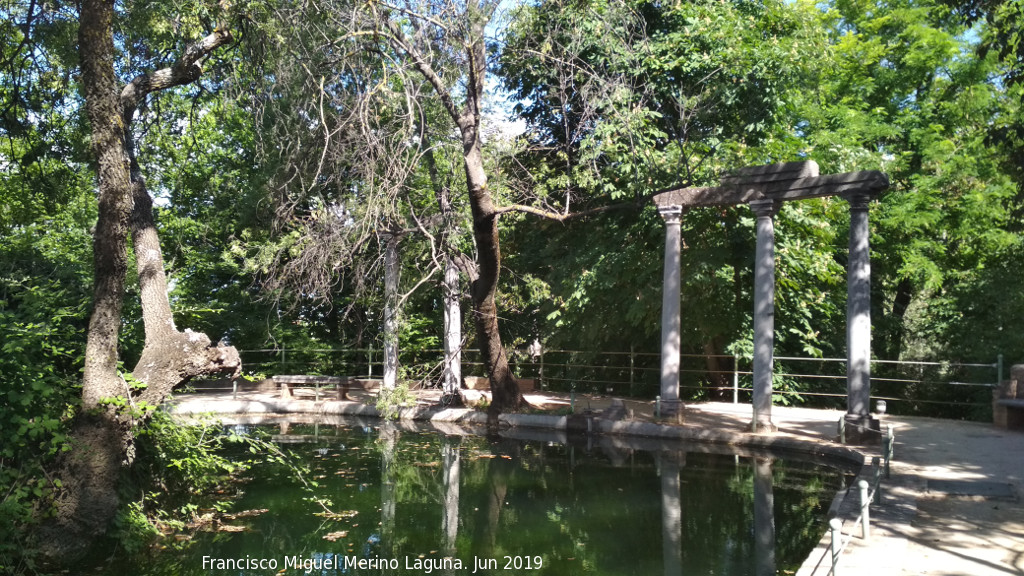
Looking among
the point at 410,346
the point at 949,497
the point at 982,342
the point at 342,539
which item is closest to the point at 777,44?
the point at 982,342

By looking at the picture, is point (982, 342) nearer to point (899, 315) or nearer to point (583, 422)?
point (899, 315)

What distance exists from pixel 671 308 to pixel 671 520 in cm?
536

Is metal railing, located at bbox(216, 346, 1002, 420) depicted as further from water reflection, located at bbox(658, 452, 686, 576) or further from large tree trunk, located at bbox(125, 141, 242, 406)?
large tree trunk, located at bbox(125, 141, 242, 406)

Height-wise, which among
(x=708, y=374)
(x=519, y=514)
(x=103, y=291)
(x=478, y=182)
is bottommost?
(x=519, y=514)

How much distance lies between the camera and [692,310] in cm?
1519

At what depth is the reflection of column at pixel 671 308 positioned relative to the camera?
498 inches

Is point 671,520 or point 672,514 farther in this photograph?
point 672,514

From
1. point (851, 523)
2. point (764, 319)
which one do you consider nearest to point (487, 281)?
point (764, 319)

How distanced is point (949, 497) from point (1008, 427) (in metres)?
5.70

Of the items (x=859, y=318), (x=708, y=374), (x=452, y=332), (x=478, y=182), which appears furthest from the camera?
(x=708, y=374)

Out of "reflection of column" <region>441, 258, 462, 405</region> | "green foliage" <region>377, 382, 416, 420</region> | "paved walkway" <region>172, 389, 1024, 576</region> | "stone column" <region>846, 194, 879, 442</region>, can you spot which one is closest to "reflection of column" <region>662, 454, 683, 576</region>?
A: "paved walkway" <region>172, 389, 1024, 576</region>

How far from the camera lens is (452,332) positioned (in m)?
15.0

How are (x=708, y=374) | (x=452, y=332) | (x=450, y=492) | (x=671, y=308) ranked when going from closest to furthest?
(x=450, y=492) < (x=671, y=308) < (x=452, y=332) < (x=708, y=374)

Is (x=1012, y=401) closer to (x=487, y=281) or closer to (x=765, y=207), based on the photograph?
(x=765, y=207)
